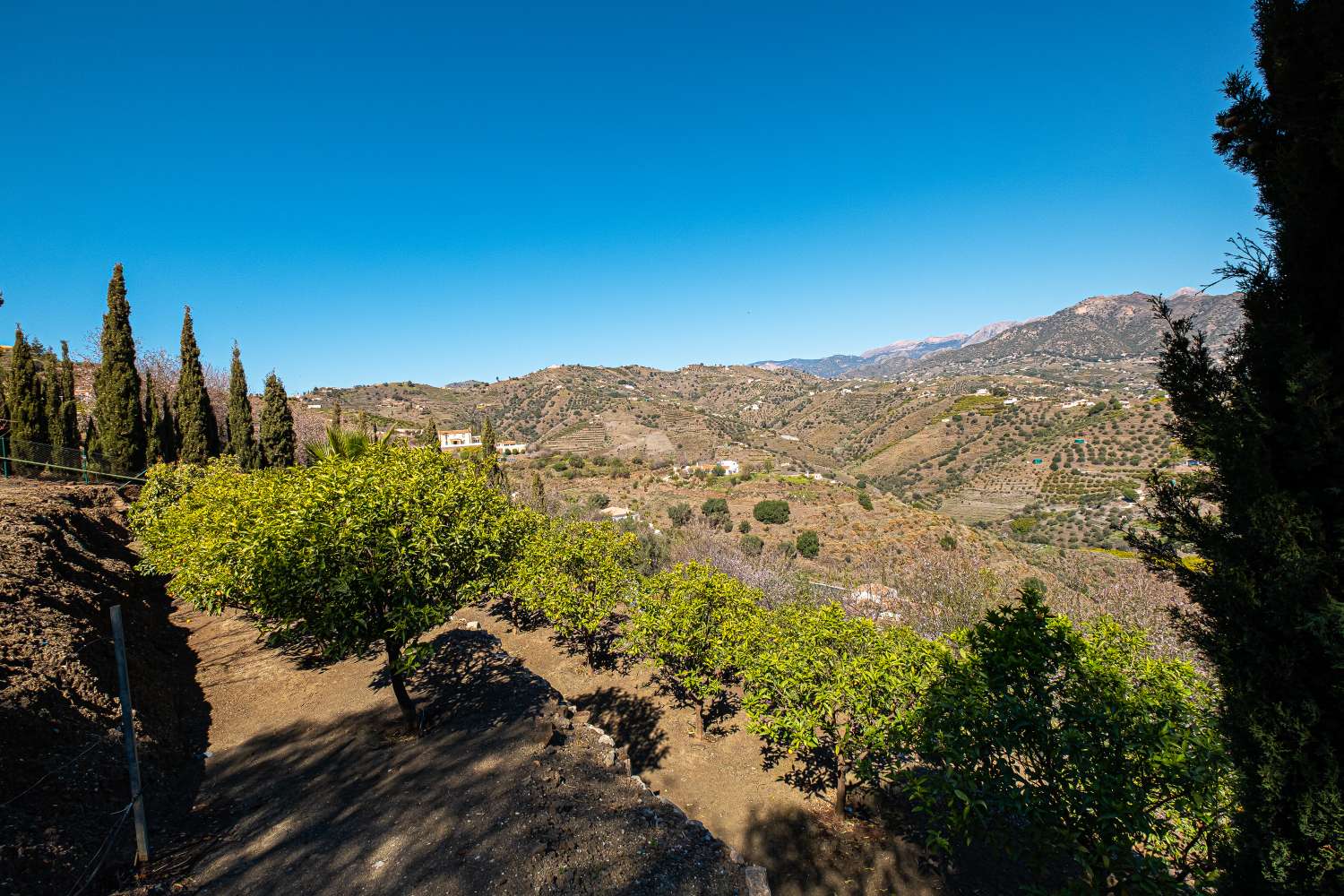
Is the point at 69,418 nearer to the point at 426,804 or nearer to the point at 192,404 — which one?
the point at 192,404

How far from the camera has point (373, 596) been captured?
6367 mm

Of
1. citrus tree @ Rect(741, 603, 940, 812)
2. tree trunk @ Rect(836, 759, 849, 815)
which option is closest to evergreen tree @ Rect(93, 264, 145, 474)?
citrus tree @ Rect(741, 603, 940, 812)

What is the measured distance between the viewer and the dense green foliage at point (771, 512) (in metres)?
43.3

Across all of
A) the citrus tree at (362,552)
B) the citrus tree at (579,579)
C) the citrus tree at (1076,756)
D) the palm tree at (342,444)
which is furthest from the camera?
the citrus tree at (579,579)

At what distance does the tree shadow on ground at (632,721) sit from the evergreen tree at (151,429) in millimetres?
23618

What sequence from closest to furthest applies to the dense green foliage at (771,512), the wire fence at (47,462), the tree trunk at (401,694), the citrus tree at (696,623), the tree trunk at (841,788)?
the tree trunk at (401,694), the tree trunk at (841,788), the citrus tree at (696,623), the wire fence at (47,462), the dense green foliage at (771,512)

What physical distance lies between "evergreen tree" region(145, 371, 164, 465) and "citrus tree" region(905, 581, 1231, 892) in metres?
30.4

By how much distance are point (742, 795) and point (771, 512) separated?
35514 mm

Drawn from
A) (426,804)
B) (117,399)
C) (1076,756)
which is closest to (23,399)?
(117,399)

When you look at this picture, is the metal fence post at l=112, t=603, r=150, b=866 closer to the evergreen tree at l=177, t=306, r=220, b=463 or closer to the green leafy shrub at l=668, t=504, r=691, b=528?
the evergreen tree at l=177, t=306, r=220, b=463

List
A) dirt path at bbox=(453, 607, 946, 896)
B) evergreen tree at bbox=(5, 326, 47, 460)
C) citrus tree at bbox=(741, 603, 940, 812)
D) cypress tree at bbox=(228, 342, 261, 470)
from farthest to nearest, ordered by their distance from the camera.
→ cypress tree at bbox=(228, 342, 261, 470)
evergreen tree at bbox=(5, 326, 47, 460)
dirt path at bbox=(453, 607, 946, 896)
citrus tree at bbox=(741, 603, 940, 812)

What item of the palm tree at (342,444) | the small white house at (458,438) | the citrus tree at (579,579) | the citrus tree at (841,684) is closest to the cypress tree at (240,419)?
the palm tree at (342,444)

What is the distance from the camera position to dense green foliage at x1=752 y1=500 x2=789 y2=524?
4328 cm

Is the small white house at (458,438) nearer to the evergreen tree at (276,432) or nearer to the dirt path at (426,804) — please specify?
the evergreen tree at (276,432)
